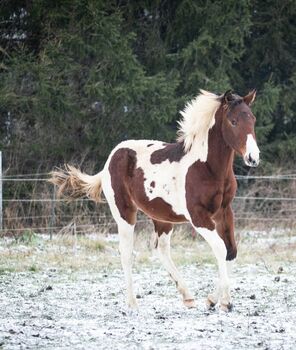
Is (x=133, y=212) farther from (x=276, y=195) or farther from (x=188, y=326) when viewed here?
(x=276, y=195)

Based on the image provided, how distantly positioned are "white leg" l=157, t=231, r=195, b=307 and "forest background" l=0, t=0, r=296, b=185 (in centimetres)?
847

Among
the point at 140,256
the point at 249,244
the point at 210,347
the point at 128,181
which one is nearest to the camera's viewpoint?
the point at 210,347

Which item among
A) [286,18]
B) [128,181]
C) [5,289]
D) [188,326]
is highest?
[286,18]

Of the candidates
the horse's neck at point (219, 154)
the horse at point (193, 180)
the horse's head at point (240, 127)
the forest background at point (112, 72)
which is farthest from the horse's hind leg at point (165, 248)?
the forest background at point (112, 72)

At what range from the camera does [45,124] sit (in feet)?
55.3

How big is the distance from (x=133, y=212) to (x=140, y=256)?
127 inches

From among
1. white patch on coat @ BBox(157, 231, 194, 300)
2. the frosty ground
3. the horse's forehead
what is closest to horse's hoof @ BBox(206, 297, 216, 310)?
the frosty ground

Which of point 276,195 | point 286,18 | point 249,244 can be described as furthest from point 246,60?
point 249,244

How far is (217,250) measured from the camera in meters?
6.57

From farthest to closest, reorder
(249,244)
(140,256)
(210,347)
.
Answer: (249,244), (140,256), (210,347)

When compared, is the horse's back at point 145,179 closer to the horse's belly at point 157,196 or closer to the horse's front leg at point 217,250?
the horse's belly at point 157,196

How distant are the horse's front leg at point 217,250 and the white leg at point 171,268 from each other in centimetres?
27

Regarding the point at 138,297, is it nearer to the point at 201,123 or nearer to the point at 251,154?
the point at 201,123

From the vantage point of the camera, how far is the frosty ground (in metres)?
5.29
